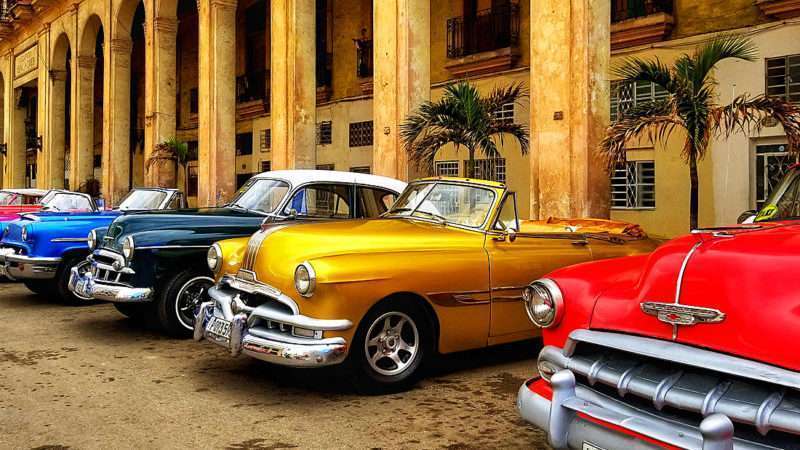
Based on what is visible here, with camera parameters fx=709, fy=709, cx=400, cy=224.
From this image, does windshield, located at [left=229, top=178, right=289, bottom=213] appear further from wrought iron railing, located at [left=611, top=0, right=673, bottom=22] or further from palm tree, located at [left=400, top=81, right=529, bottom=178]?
wrought iron railing, located at [left=611, top=0, right=673, bottom=22]

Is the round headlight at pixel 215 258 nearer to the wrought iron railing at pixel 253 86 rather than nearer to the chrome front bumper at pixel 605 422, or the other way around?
the chrome front bumper at pixel 605 422

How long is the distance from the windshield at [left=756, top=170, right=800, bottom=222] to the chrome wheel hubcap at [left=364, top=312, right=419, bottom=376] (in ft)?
7.49

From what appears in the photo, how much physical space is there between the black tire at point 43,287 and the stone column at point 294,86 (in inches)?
214

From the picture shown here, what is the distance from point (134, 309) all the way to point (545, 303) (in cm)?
554

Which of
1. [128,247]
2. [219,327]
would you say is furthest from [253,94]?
[219,327]

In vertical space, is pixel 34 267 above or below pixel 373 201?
below

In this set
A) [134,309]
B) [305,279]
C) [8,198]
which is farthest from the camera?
[8,198]

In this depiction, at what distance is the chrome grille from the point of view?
2184 millimetres

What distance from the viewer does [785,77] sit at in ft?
36.5

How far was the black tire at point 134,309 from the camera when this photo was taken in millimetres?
7062

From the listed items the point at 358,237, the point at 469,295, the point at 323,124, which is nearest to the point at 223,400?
the point at 358,237

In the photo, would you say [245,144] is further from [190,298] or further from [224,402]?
[224,402]

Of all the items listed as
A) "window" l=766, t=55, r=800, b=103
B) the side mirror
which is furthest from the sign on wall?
the side mirror

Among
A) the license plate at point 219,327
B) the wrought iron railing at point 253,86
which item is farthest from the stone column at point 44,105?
the license plate at point 219,327
